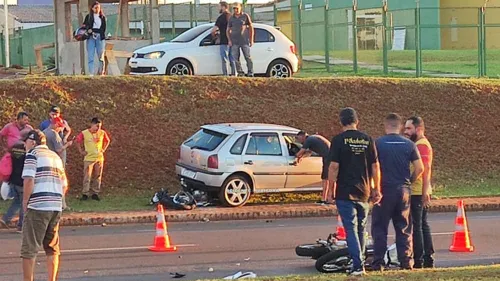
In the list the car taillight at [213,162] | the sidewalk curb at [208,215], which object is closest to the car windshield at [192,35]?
the car taillight at [213,162]

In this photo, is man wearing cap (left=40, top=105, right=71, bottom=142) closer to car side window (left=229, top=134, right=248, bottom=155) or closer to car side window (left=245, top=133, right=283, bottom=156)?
car side window (left=229, top=134, right=248, bottom=155)

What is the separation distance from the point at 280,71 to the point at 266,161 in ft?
23.8

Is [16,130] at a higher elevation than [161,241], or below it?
higher

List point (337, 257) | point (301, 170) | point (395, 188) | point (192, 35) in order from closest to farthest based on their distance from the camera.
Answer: point (395, 188)
point (337, 257)
point (301, 170)
point (192, 35)

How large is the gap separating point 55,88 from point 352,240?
41.6 ft

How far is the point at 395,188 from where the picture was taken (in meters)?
10.0

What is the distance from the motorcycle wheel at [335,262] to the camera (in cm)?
1038

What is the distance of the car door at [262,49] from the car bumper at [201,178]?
6.74 m

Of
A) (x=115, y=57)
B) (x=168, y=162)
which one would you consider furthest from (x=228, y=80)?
(x=115, y=57)

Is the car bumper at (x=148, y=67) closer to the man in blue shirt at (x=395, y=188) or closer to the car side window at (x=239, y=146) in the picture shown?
the car side window at (x=239, y=146)

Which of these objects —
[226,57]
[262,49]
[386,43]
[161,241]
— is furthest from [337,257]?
[386,43]

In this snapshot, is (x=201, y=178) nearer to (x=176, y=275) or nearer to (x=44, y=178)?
(x=176, y=275)

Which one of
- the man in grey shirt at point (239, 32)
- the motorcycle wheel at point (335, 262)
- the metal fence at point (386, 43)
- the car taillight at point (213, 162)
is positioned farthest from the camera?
the metal fence at point (386, 43)

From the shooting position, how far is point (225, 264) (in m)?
11.3
